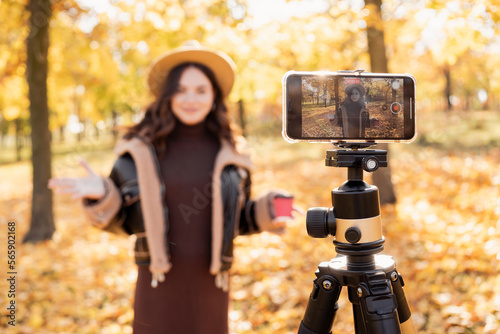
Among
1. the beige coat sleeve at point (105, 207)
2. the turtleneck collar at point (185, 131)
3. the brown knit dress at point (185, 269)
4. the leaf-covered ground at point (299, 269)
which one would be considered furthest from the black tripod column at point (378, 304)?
the leaf-covered ground at point (299, 269)

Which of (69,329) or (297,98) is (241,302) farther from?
(297,98)

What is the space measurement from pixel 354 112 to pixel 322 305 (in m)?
0.63

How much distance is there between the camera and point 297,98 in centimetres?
126

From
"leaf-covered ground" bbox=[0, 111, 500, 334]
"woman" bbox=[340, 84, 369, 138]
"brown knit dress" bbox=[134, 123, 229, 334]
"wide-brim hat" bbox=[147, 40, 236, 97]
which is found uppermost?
"wide-brim hat" bbox=[147, 40, 236, 97]

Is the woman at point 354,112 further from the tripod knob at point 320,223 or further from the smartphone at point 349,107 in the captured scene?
the tripod knob at point 320,223

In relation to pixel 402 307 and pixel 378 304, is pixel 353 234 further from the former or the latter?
pixel 402 307

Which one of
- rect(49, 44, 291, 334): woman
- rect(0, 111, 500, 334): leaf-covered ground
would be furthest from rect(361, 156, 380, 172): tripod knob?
rect(0, 111, 500, 334): leaf-covered ground

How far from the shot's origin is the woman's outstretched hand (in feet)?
6.20

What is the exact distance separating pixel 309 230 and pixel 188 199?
115cm

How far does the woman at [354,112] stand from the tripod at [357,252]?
0.05 metres

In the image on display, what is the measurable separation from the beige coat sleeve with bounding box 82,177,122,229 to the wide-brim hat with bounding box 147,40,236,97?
724mm

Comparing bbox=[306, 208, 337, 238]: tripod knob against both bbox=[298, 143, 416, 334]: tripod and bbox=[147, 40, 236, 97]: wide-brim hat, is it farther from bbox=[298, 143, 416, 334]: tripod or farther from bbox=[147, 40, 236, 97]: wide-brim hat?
bbox=[147, 40, 236, 97]: wide-brim hat

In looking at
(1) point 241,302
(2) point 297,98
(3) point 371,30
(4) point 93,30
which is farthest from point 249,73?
(2) point 297,98

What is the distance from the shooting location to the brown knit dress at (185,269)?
2.14m
